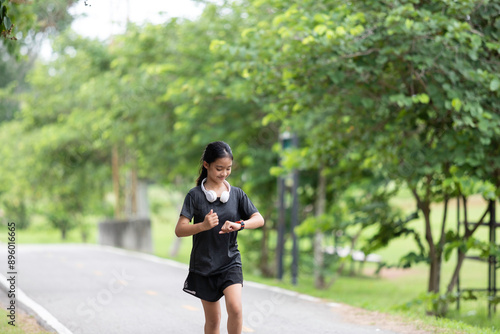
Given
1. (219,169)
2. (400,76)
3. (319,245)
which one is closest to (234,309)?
(219,169)

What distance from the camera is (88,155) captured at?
2627 centimetres

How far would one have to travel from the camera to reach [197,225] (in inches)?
185

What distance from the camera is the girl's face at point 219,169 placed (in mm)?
4844

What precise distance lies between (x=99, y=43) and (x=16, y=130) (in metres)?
9.35

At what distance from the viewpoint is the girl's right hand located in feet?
15.0

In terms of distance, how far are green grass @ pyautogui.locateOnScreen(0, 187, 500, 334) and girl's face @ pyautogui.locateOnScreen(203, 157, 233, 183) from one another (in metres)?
3.51

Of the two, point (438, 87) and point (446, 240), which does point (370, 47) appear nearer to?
point (438, 87)

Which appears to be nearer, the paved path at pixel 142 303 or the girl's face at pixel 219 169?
the girl's face at pixel 219 169

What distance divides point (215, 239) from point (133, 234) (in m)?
17.4

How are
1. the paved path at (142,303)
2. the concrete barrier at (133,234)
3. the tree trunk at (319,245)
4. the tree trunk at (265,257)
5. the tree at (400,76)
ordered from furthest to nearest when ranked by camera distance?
the concrete barrier at (133,234), the tree trunk at (265,257), the tree trunk at (319,245), the tree at (400,76), the paved path at (142,303)

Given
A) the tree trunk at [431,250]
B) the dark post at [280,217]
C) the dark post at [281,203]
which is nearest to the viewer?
the tree trunk at [431,250]

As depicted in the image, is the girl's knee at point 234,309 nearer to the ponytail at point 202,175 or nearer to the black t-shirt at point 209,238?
the black t-shirt at point 209,238

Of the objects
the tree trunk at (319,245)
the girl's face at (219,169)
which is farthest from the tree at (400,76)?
the tree trunk at (319,245)

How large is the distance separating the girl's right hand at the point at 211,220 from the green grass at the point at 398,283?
3.61m
